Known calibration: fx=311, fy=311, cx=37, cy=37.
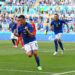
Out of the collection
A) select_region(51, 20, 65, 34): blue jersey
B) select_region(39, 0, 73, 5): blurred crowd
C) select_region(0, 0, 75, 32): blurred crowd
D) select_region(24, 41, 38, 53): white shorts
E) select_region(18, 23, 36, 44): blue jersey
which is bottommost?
select_region(0, 0, 75, 32): blurred crowd

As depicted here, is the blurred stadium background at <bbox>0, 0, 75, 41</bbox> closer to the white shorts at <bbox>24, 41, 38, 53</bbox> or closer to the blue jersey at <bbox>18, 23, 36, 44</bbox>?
the blue jersey at <bbox>18, 23, 36, 44</bbox>

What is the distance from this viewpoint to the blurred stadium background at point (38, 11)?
4122 centimetres

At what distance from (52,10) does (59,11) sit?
1230 millimetres

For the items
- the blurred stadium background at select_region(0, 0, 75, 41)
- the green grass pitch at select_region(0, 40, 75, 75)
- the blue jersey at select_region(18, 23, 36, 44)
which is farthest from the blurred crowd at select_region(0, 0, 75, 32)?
the blue jersey at select_region(18, 23, 36, 44)

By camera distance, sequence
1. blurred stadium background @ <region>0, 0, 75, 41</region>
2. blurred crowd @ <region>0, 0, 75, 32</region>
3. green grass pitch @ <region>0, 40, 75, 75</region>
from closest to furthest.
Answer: green grass pitch @ <region>0, 40, 75, 75</region> < blurred stadium background @ <region>0, 0, 75, 41</region> < blurred crowd @ <region>0, 0, 75, 32</region>

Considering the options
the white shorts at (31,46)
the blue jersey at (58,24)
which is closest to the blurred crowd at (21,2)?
the blue jersey at (58,24)

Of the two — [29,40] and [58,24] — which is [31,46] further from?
[58,24]

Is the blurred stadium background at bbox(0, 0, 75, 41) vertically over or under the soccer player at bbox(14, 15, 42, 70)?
under

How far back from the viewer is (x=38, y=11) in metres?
44.6

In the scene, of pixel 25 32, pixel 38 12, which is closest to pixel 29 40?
pixel 25 32

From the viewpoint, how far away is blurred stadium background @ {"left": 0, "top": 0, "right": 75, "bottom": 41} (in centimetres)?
4122

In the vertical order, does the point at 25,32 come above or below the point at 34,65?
above

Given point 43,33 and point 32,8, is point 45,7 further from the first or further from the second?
point 43,33

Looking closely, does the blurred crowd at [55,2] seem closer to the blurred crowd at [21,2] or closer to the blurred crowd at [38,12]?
the blurred crowd at [38,12]
